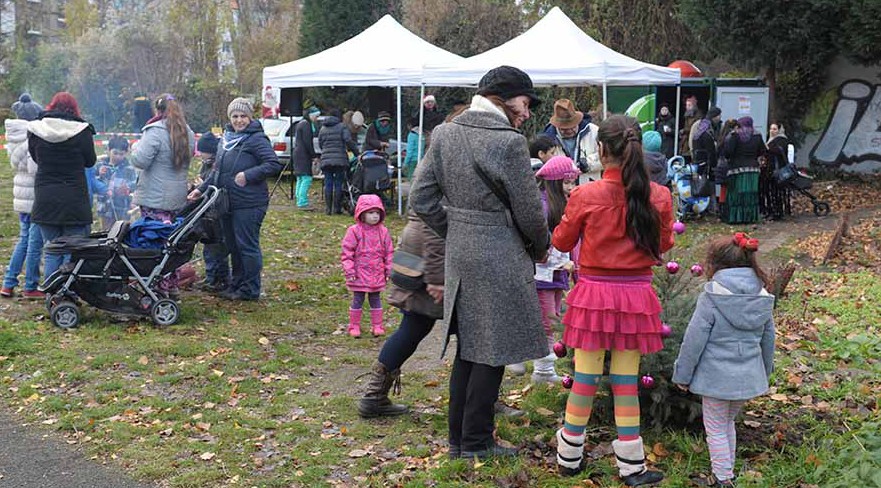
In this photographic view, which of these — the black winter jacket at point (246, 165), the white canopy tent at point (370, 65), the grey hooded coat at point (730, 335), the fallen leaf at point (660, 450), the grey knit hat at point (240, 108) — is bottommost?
the fallen leaf at point (660, 450)

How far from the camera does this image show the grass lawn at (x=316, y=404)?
5.06m

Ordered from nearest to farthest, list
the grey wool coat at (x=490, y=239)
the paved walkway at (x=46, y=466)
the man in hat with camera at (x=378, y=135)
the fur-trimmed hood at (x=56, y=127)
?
the grey wool coat at (x=490, y=239), the paved walkway at (x=46, y=466), the fur-trimmed hood at (x=56, y=127), the man in hat with camera at (x=378, y=135)

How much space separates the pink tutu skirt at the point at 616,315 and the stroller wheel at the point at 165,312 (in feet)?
16.1

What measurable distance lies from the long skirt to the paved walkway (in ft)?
41.0

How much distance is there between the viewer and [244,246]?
30.3 ft

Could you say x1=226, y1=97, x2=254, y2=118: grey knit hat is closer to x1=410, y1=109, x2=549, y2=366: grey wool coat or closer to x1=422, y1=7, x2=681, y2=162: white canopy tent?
x1=410, y1=109, x2=549, y2=366: grey wool coat

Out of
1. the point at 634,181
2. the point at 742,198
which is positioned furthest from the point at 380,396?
the point at 742,198

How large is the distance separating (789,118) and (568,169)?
19529mm

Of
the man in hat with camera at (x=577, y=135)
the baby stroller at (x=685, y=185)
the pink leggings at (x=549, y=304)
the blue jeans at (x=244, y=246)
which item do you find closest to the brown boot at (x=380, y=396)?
the pink leggings at (x=549, y=304)

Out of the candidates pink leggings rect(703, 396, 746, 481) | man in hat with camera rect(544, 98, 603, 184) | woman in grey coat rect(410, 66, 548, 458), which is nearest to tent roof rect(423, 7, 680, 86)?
man in hat with camera rect(544, 98, 603, 184)

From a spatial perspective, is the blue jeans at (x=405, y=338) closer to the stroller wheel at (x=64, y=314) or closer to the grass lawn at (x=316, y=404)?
the grass lawn at (x=316, y=404)

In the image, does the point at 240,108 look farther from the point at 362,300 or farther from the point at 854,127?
the point at 854,127

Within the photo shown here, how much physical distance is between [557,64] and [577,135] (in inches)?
194

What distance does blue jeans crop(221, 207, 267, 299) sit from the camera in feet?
30.1
